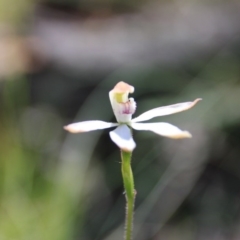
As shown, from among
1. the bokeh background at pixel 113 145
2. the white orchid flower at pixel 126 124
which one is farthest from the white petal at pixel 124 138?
the bokeh background at pixel 113 145

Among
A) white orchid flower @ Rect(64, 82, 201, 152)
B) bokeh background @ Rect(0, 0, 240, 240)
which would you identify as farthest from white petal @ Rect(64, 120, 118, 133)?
bokeh background @ Rect(0, 0, 240, 240)

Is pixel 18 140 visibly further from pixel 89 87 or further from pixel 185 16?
pixel 185 16

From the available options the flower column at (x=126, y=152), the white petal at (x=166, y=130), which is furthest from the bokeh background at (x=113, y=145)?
the white petal at (x=166, y=130)

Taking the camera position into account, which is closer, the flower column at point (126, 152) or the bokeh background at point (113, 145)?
the flower column at point (126, 152)

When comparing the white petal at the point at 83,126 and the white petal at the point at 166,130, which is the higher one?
the white petal at the point at 83,126

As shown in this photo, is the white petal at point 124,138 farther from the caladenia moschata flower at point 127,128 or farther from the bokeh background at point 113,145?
the bokeh background at point 113,145

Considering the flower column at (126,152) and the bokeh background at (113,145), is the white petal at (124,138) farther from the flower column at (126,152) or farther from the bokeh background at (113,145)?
the bokeh background at (113,145)

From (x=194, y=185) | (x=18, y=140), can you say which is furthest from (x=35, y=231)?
(x=194, y=185)

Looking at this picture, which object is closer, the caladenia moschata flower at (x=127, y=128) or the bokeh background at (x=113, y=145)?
the caladenia moschata flower at (x=127, y=128)
